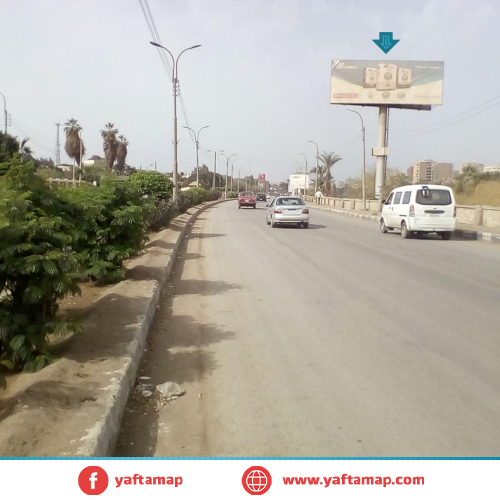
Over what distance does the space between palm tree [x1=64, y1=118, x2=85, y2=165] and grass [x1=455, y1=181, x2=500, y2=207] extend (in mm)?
42339

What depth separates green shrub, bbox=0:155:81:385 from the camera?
16.0 ft

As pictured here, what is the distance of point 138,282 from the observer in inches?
373

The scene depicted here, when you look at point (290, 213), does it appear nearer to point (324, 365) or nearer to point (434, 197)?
point (434, 197)

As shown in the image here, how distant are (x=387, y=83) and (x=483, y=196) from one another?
51.2ft

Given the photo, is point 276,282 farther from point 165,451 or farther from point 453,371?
point 165,451

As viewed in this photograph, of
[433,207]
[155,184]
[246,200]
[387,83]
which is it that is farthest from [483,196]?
[155,184]

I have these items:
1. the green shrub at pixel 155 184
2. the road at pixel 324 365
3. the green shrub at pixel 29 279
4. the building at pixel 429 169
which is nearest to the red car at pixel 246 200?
the green shrub at pixel 155 184

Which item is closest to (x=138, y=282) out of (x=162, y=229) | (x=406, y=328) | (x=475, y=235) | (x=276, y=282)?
(x=276, y=282)

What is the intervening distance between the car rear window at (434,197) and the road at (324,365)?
26.2 feet

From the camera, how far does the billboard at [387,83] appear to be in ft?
188

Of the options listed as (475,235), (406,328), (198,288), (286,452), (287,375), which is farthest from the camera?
(475,235)

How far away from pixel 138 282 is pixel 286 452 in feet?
19.8

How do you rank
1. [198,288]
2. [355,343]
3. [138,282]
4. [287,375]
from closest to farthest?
[287,375] → [355,343] → [138,282] → [198,288]
